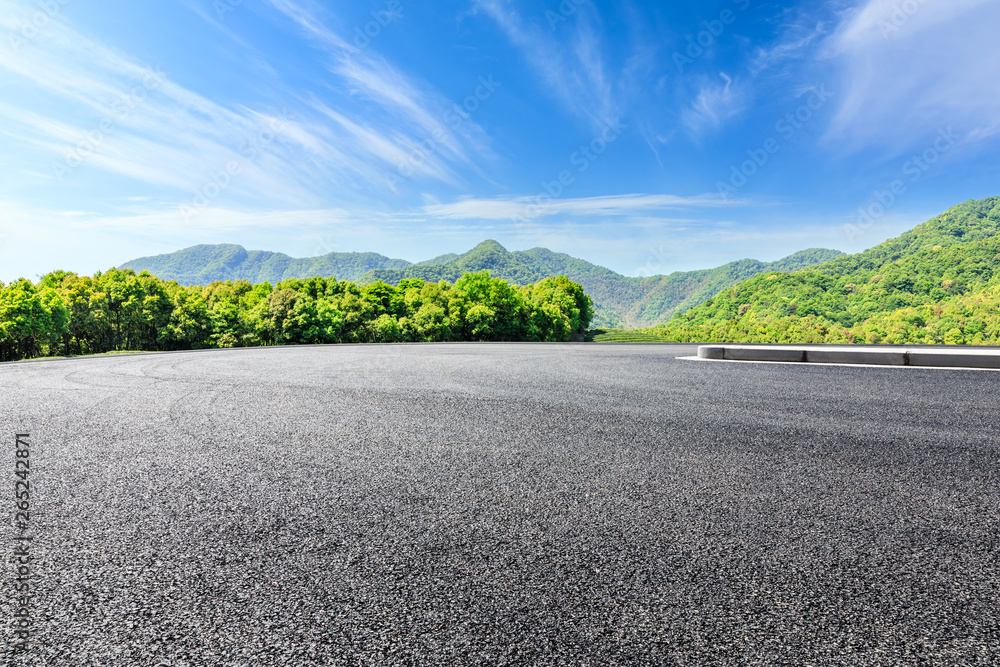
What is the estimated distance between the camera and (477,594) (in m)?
2.17

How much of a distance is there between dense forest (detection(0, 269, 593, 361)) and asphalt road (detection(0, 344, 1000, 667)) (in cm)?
3557

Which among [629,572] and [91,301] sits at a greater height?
[91,301]

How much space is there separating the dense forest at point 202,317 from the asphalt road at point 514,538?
3557cm

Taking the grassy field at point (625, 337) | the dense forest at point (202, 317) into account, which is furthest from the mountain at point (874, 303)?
the dense forest at point (202, 317)

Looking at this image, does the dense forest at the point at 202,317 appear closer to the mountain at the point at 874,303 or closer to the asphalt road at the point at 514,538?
the mountain at the point at 874,303

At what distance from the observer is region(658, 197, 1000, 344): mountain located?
147ft

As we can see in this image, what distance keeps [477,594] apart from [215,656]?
993 mm

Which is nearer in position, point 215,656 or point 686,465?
point 215,656

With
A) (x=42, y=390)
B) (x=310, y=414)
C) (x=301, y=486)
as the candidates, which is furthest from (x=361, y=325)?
(x=301, y=486)

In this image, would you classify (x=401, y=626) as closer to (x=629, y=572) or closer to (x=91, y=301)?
(x=629, y=572)

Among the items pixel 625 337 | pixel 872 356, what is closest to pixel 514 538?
pixel 872 356

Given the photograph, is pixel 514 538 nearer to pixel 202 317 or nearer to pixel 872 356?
pixel 872 356

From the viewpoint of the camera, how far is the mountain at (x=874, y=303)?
4494 centimetres

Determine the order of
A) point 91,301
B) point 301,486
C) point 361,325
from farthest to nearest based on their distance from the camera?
point 361,325 < point 91,301 < point 301,486
